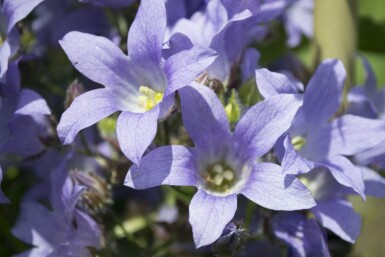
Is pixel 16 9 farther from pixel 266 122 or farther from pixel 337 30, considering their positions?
pixel 337 30

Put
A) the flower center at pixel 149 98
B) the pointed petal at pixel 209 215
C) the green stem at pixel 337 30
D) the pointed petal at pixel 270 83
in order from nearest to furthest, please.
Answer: the pointed petal at pixel 209 215 → the pointed petal at pixel 270 83 → the flower center at pixel 149 98 → the green stem at pixel 337 30

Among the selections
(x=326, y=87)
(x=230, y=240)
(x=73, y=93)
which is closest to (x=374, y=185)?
(x=326, y=87)

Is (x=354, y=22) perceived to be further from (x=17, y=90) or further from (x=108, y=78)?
(x=17, y=90)

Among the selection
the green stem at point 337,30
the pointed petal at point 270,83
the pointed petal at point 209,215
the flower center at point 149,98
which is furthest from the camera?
the green stem at point 337,30

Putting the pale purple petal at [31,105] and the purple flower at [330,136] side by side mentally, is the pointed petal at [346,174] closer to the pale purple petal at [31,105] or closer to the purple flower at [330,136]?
the purple flower at [330,136]

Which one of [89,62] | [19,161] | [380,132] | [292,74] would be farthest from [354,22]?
[19,161]

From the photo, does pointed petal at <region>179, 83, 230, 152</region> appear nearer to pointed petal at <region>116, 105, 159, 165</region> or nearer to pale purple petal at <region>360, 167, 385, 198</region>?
pointed petal at <region>116, 105, 159, 165</region>

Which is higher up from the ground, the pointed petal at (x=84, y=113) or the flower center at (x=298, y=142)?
the pointed petal at (x=84, y=113)

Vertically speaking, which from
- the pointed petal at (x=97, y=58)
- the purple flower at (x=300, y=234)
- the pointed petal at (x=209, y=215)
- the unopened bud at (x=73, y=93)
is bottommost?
the purple flower at (x=300, y=234)

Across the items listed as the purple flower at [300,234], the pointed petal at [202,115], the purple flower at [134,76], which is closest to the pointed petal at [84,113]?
the purple flower at [134,76]
